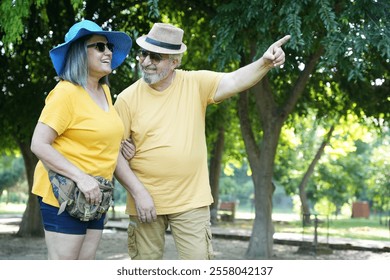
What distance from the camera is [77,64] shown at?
3.98 m

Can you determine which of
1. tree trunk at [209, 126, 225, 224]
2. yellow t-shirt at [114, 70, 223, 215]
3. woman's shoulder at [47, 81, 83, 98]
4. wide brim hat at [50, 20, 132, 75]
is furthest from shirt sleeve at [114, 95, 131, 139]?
tree trunk at [209, 126, 225, 224]

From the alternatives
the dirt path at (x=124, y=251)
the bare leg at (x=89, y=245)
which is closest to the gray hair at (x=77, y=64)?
the bare leg at (x=89, y=245)

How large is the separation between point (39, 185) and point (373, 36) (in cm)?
594

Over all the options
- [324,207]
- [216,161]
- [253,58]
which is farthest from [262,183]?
[324,207]

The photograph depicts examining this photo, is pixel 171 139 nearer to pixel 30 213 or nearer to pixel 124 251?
pixel 124 251

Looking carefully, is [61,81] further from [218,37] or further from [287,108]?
[287,108]

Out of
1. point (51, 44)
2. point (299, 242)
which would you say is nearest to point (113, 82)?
point (51, 44)

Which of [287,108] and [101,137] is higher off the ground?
[287,108]

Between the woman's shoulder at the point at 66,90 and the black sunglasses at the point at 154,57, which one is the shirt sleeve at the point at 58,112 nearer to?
the woman's shoulder at the point at 66,90

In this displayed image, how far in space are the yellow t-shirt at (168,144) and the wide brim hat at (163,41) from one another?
0.24 m

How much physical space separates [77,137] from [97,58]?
0.49 meters

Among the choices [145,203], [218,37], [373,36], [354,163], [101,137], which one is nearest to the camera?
[101,137]

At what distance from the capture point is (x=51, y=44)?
14016 mm

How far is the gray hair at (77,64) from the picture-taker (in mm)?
3930
